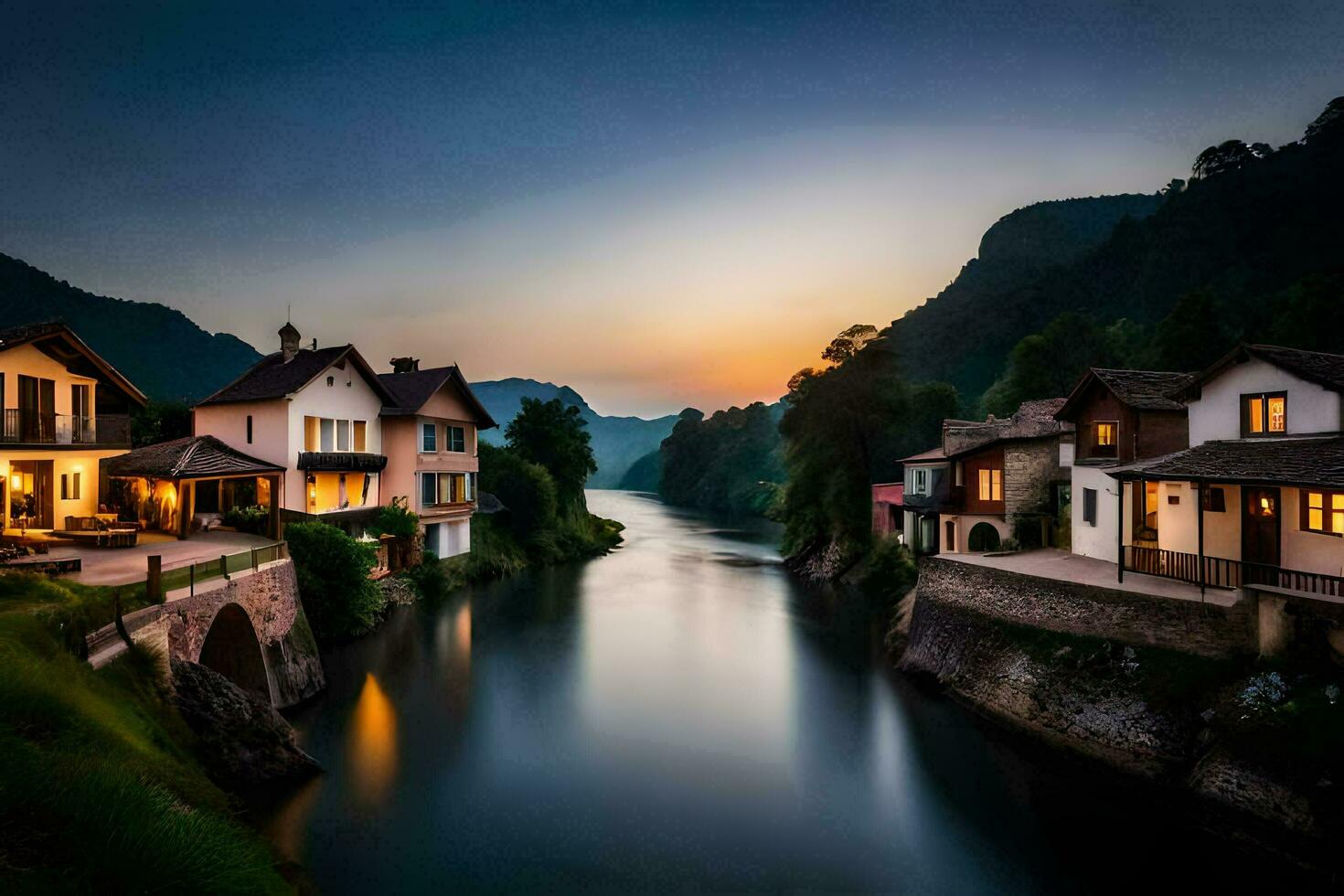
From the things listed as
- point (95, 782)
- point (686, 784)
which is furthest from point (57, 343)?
point (686, 784)

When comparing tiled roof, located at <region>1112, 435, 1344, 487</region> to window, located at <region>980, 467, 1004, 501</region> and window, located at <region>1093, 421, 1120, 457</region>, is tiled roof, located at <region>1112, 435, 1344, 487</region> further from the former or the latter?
window, located at <region>980, 467, 1004, 501</region>

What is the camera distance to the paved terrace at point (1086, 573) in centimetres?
1484

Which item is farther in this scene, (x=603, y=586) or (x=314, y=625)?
(x=603, y=586)

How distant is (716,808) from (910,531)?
25.7 meters

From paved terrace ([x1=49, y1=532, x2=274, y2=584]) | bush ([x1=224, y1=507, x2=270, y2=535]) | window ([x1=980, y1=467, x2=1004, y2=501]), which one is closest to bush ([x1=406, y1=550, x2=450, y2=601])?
bush ([x1=224, y1=507, x2=270, y2=535])

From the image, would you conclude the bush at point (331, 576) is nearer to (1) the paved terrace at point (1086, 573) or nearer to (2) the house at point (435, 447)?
(2) the house at point (435, 447)

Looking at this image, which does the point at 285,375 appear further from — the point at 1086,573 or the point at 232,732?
the point at 1086,573

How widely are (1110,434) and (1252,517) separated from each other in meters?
7.15

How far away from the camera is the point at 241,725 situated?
12.5 meters

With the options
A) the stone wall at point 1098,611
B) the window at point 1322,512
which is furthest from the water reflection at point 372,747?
the window at point 1322,512

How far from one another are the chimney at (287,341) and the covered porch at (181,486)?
620cm

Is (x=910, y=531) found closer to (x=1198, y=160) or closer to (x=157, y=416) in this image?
(x=157, y=416)

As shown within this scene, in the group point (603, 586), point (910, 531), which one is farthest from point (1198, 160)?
point (603, 586)

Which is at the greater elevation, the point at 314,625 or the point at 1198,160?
the point at 1198,160
